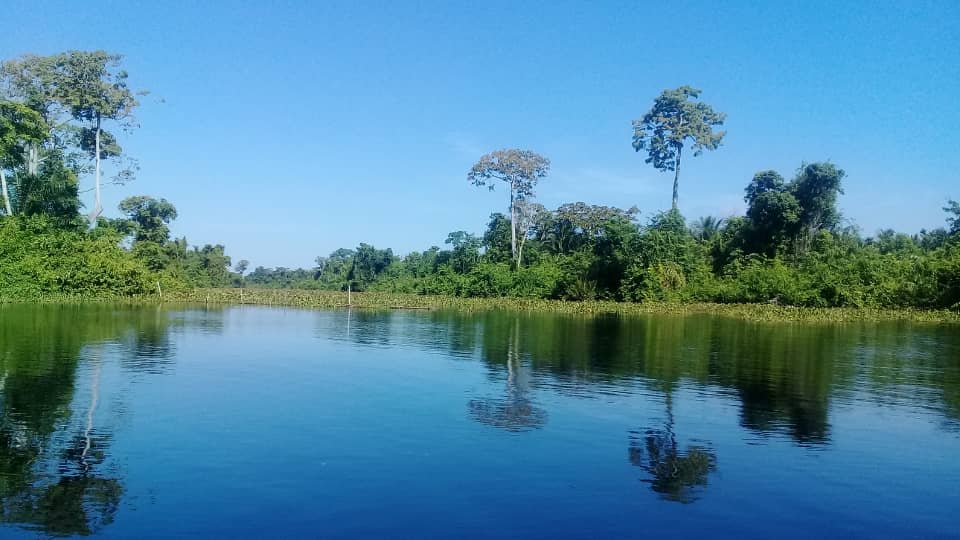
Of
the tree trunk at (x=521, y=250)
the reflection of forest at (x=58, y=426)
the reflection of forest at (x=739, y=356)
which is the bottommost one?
the reflection of forest at (x=58, y=426)

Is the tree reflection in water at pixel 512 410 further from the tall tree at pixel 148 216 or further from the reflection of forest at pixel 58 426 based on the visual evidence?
the tall tree at pixel 148 216

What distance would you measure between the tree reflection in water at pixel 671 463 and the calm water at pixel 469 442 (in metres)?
0.04

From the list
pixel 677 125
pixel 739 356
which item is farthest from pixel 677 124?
pixel 739 356

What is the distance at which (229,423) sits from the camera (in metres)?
11.1

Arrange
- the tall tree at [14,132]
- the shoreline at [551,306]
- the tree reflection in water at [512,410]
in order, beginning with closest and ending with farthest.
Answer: the tree reflection in water at [512,410], the shoreline at [551,306], the tall tree at [14,132]

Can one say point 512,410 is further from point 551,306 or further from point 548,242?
Result: point 548,242

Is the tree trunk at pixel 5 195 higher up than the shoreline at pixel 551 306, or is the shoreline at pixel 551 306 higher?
the tree trunk at pixel 5 195

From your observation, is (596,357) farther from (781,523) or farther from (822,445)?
(781,523)

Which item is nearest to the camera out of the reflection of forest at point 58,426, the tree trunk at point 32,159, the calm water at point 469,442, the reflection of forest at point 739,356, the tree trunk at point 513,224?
the reflection of forest at point 58,426

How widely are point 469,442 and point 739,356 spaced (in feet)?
39.0

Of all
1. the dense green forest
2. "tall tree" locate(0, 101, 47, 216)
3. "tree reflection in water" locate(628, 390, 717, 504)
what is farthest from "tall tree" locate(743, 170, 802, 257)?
"tall tree" locate(0, 101, 47, 216)

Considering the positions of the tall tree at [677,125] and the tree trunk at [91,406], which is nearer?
the tree trunk at [91,406]

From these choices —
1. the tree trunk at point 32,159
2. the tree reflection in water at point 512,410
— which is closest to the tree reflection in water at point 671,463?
the tree reflection in water at point 512,410

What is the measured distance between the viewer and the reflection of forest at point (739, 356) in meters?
14.0
